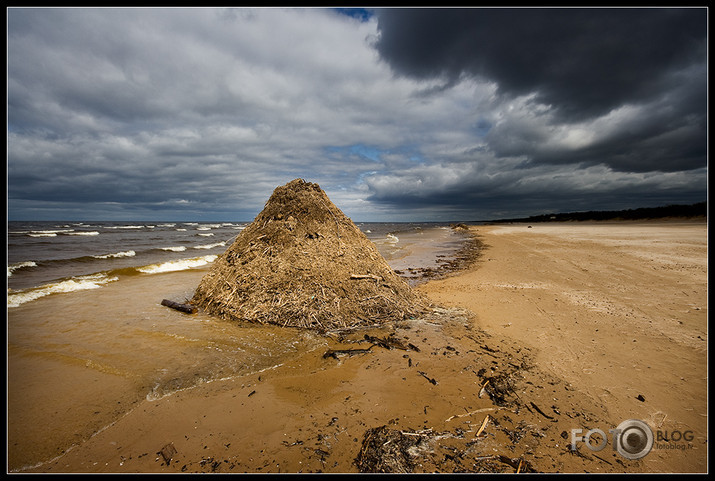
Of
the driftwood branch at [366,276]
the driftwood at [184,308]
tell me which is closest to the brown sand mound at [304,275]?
the driftwood branch at [366,276]

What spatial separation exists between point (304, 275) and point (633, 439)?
5.92 metres

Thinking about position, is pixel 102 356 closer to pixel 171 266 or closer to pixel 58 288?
pixel 58 288

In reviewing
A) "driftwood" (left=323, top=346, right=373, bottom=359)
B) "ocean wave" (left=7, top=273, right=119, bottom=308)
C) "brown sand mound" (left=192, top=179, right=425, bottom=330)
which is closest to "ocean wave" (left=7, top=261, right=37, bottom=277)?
"ocean wave" (left=7, top=273, right=119, bottom=308)

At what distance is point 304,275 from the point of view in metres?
7.02

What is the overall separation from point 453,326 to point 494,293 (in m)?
3.67

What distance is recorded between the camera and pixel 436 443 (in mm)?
3113

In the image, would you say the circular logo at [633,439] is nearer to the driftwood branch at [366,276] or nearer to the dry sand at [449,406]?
the dry sand at [449,406]

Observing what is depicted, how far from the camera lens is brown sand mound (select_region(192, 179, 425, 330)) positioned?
6.72 m

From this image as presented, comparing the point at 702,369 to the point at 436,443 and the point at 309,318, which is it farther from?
the point at 309,318

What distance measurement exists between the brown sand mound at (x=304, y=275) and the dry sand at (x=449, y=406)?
86 centimetres

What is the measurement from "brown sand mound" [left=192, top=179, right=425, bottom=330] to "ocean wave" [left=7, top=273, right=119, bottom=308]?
5.75m

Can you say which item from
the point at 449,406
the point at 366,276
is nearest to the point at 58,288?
the point at 366,276

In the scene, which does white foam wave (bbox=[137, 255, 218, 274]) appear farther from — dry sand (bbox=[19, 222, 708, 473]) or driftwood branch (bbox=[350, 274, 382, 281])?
dry sand (bbox=[19, 222, 708, 473])

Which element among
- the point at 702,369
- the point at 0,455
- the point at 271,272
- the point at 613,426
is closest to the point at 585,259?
the point at 702,369
